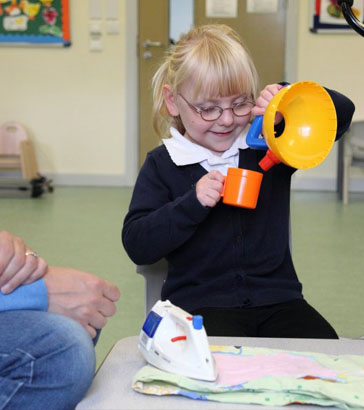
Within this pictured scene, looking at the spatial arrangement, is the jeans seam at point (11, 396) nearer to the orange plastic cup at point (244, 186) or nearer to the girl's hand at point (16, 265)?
the girl's hand at point (16, 265)

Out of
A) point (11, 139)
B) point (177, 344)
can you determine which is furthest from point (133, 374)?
point (11, 139)

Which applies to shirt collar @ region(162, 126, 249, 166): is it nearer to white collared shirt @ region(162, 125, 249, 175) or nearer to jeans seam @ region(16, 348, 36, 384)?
white collared shirt @ region(162, 125, 249, 175)

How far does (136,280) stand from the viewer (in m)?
2.90

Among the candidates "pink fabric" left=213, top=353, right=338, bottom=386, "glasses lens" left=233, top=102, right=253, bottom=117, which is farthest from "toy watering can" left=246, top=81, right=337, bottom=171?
"pink fabric" left=213, top=353, right=338, bottom=386

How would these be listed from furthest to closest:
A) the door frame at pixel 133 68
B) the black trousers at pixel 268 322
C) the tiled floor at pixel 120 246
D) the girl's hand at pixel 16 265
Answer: the door frame at pixel 133 68 → the tiled floor at pixel 120 246 → the black trousers at pixel 268 322 → the girl's hand at pixel 16 265

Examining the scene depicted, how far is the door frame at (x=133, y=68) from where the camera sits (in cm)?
546

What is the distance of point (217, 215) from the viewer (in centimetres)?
144

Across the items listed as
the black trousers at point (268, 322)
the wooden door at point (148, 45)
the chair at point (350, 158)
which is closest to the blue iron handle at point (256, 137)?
the black trousers at point (268, 322)

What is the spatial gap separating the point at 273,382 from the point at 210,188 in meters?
0.48

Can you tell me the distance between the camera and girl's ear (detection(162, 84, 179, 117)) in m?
1.51

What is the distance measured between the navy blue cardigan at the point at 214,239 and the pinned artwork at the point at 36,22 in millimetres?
4371

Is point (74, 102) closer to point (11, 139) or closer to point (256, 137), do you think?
point (11, 139)

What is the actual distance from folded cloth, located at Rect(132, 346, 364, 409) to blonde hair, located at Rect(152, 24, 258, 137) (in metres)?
0.66

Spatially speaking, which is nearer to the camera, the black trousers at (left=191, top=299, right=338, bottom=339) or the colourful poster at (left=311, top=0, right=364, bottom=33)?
the black trousers at (left=191, top=299, right=338, bottom=339)
